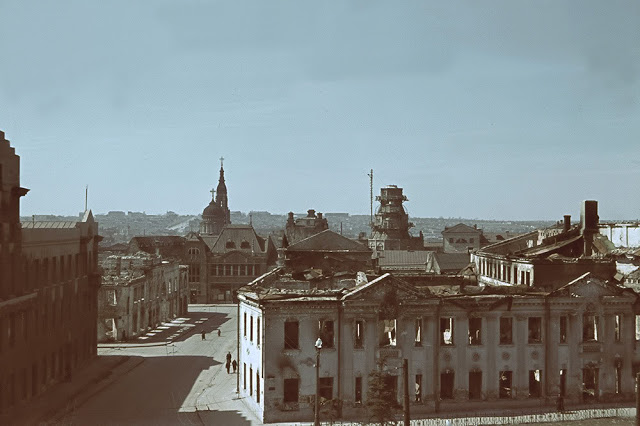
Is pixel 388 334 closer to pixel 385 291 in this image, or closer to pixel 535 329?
pixel 385 291

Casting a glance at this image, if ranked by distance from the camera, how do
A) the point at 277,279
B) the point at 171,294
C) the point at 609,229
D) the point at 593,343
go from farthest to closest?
the point at 171,294
the point at 609,229
the point at 277,279
the point at 593,343

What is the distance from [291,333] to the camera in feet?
135

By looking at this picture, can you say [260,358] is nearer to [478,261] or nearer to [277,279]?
[277,279]

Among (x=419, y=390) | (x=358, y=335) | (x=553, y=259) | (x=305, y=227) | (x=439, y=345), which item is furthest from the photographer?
(x=305, y=227)

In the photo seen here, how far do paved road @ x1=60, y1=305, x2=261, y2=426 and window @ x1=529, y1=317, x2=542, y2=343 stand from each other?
17.2m

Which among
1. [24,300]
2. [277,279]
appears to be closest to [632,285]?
[277,279]

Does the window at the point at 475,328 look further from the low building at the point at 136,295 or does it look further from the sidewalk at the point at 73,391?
the low building at the point at 136,295

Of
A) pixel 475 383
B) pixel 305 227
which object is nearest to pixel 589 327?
pixel 475 383

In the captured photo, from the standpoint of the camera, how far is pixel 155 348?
6662 cm

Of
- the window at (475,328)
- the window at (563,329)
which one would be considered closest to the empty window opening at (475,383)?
the window at (475,328)

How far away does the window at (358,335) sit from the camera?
41438 mm

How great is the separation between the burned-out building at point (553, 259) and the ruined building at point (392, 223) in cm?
8076

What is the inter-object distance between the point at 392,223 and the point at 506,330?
10211 centimetres

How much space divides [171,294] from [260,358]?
50.1m
